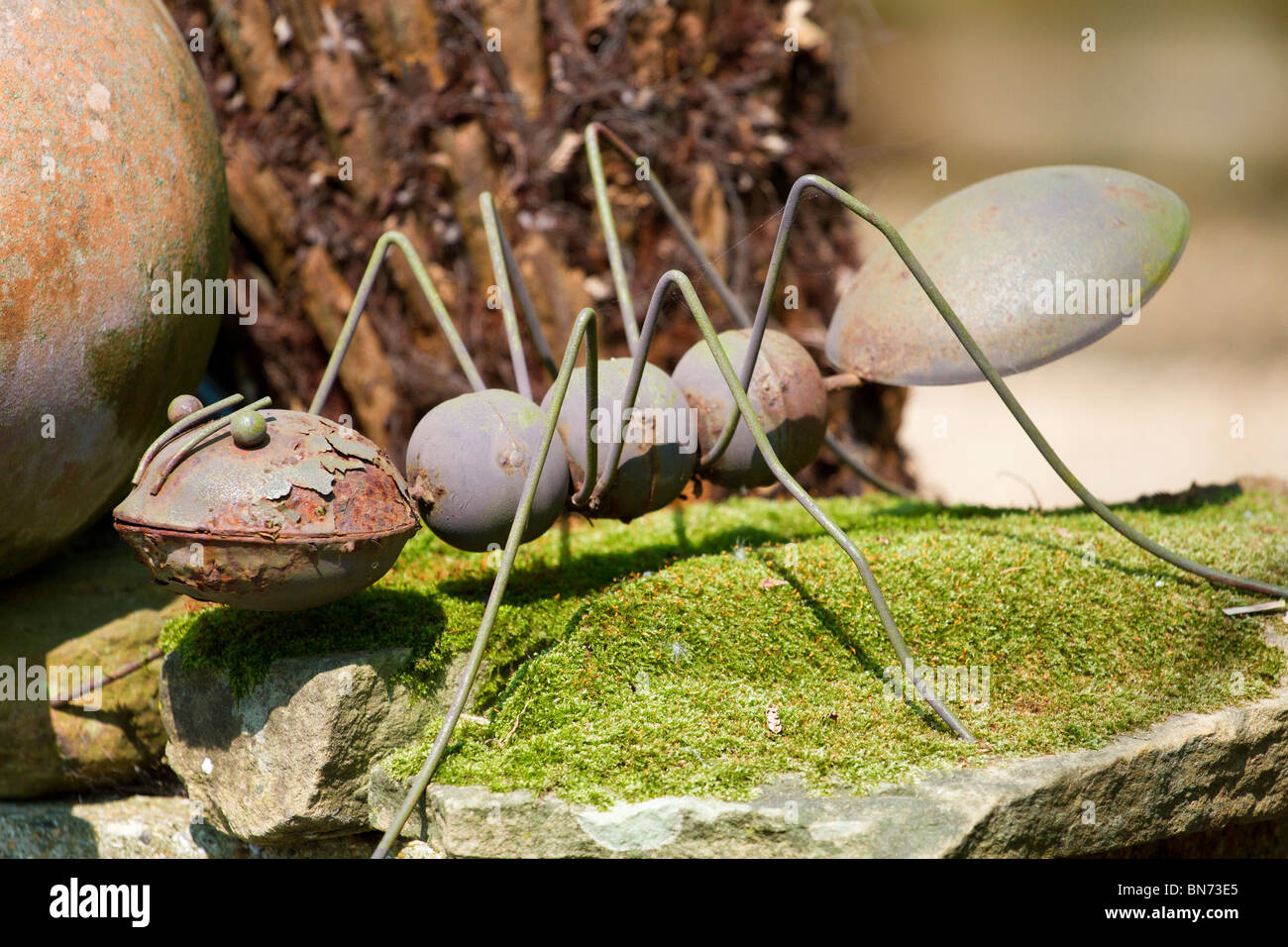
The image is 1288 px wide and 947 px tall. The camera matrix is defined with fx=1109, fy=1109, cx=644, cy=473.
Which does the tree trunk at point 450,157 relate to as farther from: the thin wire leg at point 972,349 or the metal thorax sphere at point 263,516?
the metal thorax sphere at point 263,516

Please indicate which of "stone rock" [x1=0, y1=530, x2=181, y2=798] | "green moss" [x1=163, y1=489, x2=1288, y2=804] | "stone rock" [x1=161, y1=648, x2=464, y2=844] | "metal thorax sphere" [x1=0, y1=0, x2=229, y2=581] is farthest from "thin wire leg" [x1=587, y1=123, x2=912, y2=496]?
"stone rock" [x1=0, y1=530, x2=181, y2=798]

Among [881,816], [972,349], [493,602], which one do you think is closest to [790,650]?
[881,816]

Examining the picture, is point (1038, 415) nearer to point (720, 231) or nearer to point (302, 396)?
point (720, 231)

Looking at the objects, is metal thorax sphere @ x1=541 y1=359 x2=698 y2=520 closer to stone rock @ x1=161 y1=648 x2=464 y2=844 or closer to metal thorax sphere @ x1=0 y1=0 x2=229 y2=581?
stone rock @ x1=161 y1=648 x2=464 y2=844

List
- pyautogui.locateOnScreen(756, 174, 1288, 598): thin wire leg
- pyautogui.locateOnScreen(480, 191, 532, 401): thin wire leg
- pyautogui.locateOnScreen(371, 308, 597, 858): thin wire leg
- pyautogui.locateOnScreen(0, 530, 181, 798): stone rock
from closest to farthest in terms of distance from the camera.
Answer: pyautogui.locateOnScreen(371, 308, 597, 858): thin wire leg < pyautogui.locateOnScreen(756, 174, 1288, 598): thin wire leg < pyautogui.locateOnScreen(480, 191, 532, 401): thin wire leg < pyautogui.locateOnScreen(0, 530, 181, 798): stone rock

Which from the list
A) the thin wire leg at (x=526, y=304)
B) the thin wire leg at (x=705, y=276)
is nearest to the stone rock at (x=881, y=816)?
the thin wire leg at (x=705, y=276)

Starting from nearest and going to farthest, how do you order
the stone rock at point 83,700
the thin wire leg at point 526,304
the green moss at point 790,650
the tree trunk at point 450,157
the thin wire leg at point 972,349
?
the green moss at point 790,650 → the thin wire leg at point 972,349 → the stone rock at point 83,700 → the thin wire leg at point 526,304 → the tree trunk at point 450,157

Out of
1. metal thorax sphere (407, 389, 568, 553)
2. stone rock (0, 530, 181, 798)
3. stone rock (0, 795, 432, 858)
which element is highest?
metal thorax sphere (407, 389, 568, 553)

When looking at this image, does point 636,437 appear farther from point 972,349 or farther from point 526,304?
point 972,349

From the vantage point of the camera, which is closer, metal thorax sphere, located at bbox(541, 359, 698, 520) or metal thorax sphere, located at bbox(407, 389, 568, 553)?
metal thorax sphere, located at bbox(407, 389, 568, 553)
